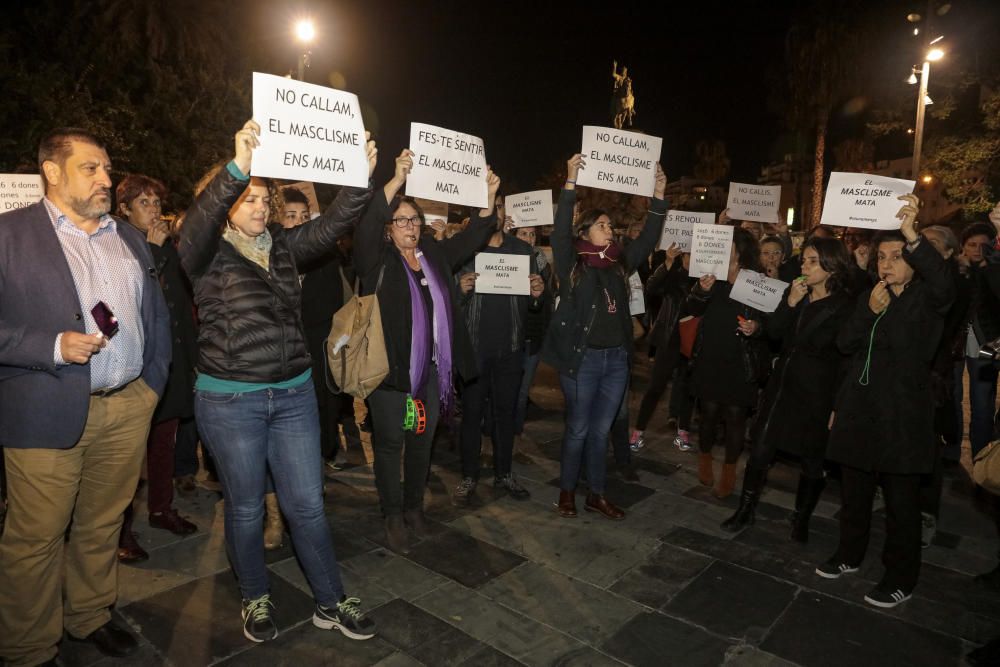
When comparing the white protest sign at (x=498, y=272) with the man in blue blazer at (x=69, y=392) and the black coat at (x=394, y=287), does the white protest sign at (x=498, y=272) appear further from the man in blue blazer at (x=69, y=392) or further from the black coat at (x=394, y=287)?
the man in blue blazer at (x=69, y=392)

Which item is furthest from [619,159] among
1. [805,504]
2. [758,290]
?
[805,504]

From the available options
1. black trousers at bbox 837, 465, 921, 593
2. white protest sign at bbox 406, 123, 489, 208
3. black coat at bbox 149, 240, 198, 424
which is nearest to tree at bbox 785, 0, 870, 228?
black trousers at bbox 837, 465, 921, 593

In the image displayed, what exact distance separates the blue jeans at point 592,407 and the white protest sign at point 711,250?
48.1 inches

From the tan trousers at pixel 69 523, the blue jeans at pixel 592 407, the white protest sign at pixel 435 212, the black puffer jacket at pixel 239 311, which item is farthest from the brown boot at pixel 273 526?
the white protest sign at pixel 435 212

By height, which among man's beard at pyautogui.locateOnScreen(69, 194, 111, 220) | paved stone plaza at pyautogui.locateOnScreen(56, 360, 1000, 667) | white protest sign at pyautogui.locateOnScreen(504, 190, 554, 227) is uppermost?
white protest sign at pyautogui.locateOnScreen(504, 190, 554, 227)

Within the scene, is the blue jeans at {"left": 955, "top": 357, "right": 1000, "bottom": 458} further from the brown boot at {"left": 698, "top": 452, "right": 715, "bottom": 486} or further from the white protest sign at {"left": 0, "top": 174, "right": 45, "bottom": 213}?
the white protest sign at {"left": 0, "top": 174, "right": 45, "bottom": 213}

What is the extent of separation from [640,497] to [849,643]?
2185 mm

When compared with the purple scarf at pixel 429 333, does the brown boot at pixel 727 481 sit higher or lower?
lower

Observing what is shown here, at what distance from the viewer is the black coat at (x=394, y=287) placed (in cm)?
402

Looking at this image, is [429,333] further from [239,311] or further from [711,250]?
[711,250]

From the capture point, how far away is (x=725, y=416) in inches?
222

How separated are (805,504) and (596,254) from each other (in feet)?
7.64

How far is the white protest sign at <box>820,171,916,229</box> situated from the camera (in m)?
4.32

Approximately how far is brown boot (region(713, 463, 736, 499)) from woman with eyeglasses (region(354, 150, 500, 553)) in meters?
2.39
